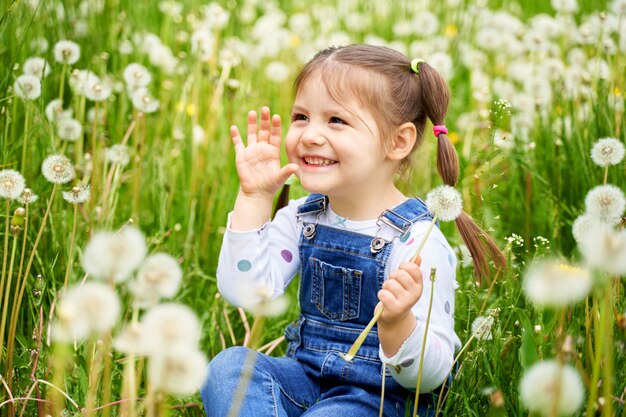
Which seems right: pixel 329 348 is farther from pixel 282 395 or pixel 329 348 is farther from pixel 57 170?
pixel 57 170

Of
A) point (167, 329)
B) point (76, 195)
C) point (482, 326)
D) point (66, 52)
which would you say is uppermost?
point (66, 52)

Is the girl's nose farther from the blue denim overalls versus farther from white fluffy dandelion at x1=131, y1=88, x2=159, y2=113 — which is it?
white fluffy dandelion at x1=131, y1=88, x2=159, y2=113

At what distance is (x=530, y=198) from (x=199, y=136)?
1098mm

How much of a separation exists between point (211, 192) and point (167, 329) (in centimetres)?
187

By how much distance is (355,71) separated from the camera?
1732 millimetres

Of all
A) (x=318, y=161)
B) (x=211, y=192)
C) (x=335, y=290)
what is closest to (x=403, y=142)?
(x=318, y=161)

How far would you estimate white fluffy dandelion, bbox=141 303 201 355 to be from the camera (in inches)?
32.0

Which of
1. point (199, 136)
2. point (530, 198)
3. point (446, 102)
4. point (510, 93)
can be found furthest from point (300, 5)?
point (446, 102)

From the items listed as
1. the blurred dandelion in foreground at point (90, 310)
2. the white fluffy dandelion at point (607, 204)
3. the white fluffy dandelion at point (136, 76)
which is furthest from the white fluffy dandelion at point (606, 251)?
the white fluffy dandelion at point (136, 76)

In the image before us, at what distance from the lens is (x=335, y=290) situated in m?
1.74

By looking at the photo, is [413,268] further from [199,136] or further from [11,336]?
[199,136]

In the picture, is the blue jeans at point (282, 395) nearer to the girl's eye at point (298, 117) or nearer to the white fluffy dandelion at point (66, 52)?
the girl's eye at point (298, 117)

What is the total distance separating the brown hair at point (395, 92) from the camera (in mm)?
1725

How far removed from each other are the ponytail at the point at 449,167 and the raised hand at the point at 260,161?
12.8 inches
